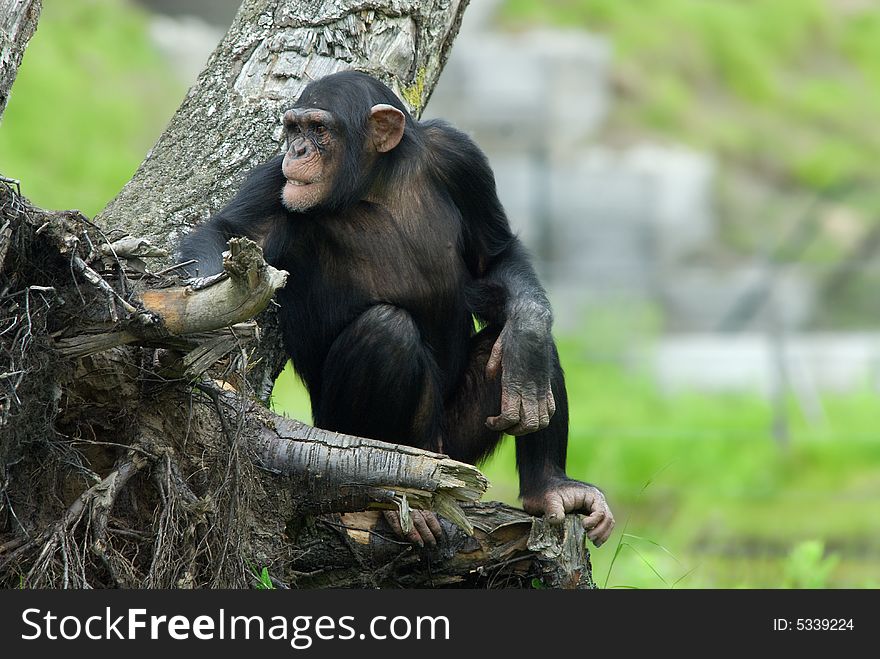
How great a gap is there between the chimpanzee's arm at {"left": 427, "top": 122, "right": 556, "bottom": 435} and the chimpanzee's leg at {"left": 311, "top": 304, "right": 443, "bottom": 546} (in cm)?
31

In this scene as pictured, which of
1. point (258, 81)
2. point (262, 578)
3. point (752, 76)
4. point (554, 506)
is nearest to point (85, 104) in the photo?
point (258, 81)

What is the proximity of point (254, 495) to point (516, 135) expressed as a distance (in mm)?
14923

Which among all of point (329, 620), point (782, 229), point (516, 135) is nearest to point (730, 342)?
point (782, 229)

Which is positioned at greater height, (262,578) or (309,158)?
(309,158)

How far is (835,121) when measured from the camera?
2166 cm

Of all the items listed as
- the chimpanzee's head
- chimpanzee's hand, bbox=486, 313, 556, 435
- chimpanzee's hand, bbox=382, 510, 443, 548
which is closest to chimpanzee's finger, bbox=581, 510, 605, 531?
chimpanzee's hand, bbox=486, 313, 556, 435

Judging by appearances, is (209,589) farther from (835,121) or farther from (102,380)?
(835,121)

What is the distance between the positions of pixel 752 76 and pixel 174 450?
20186 mm

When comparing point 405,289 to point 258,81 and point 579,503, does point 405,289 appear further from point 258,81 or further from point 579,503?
point 258,81

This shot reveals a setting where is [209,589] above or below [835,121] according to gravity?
below

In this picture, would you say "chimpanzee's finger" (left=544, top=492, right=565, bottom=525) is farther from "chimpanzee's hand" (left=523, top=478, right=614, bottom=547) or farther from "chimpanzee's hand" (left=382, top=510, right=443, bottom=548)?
"chimpanzee's hand" (left=382, top=510, right=443, bottom=548)

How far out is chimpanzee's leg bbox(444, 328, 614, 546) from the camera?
194 inches

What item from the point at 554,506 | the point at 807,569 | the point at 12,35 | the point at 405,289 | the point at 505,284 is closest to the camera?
the point at 12,35

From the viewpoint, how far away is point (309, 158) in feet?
15.9
